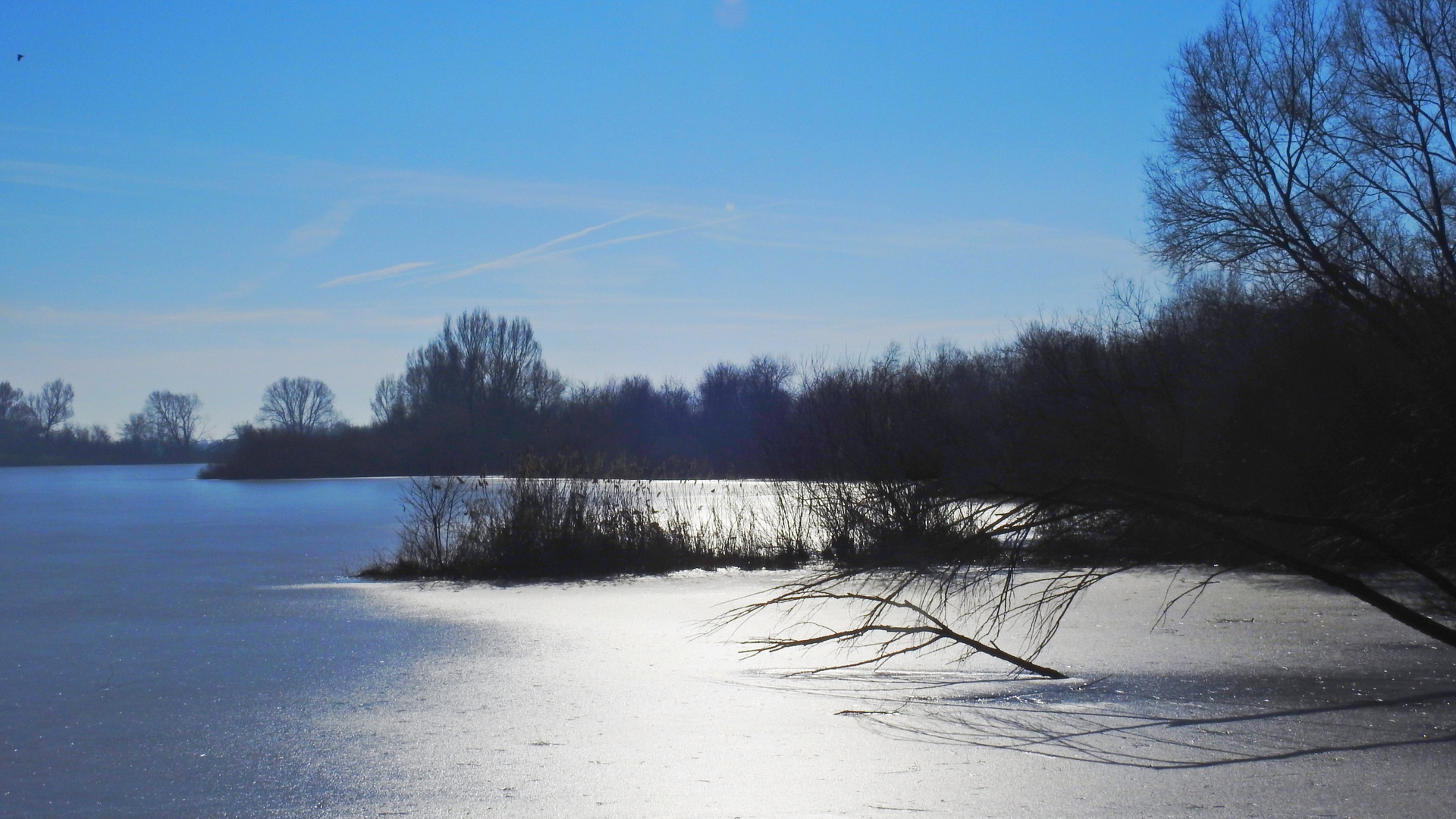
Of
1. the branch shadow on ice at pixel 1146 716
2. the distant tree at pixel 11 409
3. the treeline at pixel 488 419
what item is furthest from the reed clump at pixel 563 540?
the distant tree at pixel 11 409

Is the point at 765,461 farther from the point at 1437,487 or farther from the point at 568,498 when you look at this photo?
the point at 1437,487

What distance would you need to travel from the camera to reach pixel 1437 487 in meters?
7.63

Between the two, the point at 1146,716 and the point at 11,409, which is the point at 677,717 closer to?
the point at 1146,716

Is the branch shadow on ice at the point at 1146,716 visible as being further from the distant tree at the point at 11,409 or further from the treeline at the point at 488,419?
the distant tree at the point at 11,409

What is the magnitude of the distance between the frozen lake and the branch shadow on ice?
0.02m

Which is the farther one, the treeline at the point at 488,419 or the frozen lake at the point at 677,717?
the treeline at the point at 488,419

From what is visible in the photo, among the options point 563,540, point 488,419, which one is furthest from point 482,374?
point 563,540

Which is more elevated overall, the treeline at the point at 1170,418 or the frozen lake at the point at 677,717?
the treeline at the point at 1170,418

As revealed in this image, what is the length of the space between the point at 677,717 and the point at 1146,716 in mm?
2077

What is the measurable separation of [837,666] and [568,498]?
7.67 meters

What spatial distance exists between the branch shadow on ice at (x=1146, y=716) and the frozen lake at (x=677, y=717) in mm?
20

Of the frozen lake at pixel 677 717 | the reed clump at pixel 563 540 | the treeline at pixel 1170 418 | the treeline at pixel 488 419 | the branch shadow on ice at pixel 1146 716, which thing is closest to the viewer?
the frozen lake at pixel 677 717

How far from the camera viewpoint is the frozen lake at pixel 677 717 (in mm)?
3604

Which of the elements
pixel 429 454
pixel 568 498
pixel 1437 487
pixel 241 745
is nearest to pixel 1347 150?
pixel 1437 487
